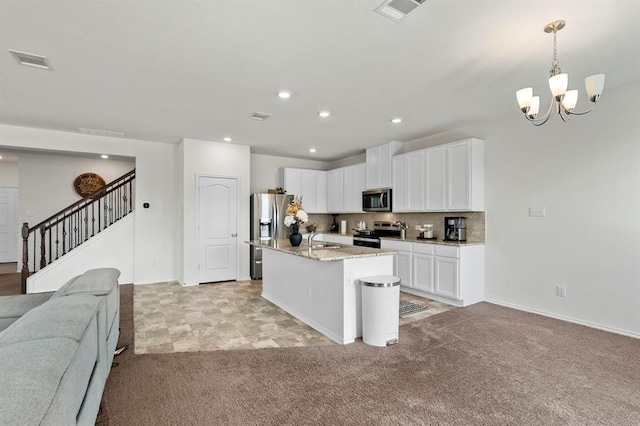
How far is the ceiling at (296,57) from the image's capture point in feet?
7.03

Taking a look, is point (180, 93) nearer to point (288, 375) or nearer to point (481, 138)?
point (288, 375)

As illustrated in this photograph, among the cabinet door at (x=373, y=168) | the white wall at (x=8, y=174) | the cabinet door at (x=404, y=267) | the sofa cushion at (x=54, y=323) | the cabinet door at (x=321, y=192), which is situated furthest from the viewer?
the white wall at (x=8, y=174)

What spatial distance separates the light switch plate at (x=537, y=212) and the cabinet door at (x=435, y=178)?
1.13 meters

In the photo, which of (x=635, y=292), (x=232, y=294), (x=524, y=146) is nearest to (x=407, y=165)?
(x=524, y=146)

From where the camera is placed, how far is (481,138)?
4742mm

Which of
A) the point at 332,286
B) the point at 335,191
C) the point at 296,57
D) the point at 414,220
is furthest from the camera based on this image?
the point at 335,191

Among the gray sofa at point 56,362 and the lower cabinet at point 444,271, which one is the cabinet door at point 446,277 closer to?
the lower cabinet at point 444,271

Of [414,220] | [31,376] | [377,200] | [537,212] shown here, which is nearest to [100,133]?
[377,200]

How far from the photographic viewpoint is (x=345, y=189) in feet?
23.2

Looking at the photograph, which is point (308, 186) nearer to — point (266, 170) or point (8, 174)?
point (266, 170)

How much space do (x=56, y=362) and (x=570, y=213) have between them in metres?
4.80

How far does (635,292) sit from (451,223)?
2.14 metres

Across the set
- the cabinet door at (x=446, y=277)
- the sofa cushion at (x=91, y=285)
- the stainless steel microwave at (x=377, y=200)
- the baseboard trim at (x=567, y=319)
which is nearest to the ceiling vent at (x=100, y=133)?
the sofa cushion at (x=91, y=285)

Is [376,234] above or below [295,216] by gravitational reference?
below
